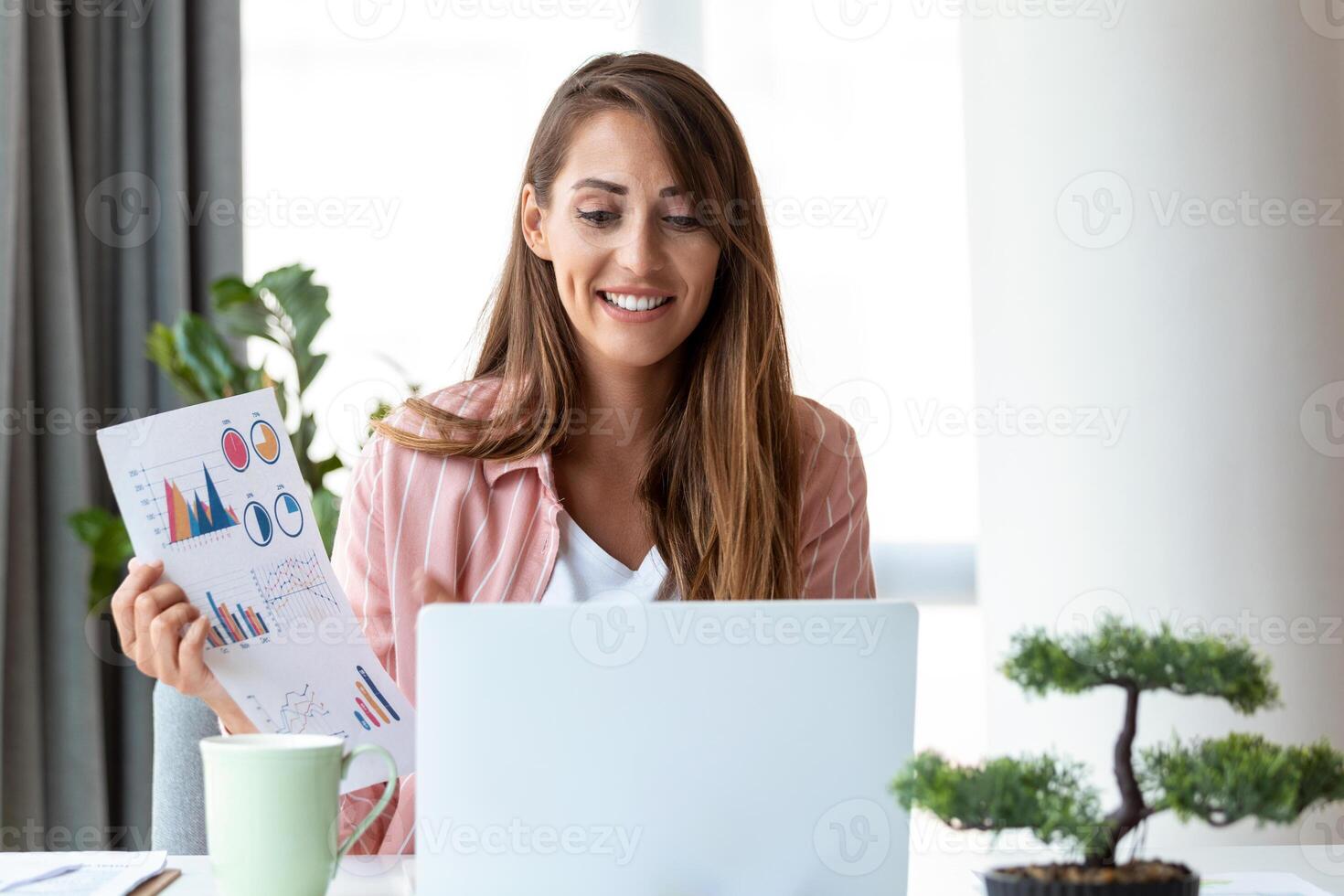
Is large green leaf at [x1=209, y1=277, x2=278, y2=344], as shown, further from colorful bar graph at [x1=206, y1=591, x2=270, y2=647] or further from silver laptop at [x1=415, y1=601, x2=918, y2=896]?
silver laptop at [x1=415, y1=601, x2=918, y2=896]

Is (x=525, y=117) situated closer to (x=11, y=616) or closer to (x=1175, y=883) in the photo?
(x=11, y=616)

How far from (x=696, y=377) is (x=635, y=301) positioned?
0.59ft

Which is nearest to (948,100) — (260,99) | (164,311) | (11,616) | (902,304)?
(902,304)

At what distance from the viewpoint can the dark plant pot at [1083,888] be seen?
66 centimetres

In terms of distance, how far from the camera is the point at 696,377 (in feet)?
5.86

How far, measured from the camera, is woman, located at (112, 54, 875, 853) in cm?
163

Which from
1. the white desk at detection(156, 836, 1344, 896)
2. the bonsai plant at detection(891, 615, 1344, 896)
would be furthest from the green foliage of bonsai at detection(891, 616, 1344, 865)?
the white desk at detection(156, 836, 1344, 896)

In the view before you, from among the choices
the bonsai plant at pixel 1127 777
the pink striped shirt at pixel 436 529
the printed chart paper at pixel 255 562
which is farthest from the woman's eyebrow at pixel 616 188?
the bonsai plant at pixel 1127 777

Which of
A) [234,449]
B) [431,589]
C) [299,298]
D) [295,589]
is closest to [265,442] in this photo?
[234,449]

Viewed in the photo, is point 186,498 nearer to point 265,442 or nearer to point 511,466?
point 265,442

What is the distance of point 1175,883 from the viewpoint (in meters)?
0.67

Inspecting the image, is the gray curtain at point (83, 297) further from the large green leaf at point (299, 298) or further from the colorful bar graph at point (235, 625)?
the colorful bar graph at point (235, 625)

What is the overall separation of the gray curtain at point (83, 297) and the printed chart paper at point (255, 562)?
1.57 meters

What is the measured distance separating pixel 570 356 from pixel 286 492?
2.36 feet
